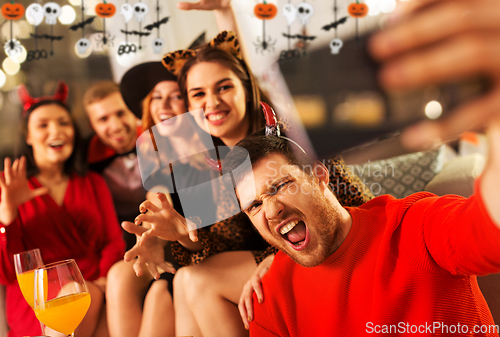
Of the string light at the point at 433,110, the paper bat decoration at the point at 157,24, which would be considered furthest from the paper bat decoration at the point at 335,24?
the paper bat decoration at the point at 157,24

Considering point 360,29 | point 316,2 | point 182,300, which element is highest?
point 316,2

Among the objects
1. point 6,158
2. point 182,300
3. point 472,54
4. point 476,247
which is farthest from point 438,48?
point 6,158

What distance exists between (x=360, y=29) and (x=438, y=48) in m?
0.86

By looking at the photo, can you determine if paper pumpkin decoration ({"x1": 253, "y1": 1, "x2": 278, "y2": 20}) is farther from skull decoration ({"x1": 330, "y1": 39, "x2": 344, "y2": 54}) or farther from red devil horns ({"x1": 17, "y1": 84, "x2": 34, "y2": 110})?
red devil horns ({"x1": 17, "y1": 84, "x2": 34, "y2": 110})

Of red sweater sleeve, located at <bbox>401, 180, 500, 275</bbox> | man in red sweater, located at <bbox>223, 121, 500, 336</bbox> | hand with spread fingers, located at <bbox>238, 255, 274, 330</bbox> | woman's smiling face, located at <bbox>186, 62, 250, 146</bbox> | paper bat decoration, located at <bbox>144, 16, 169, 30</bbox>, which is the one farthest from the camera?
paper bat decoration, located at <bbox>144, 16, 169, 30</bbox>

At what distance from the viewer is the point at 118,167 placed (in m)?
1.34

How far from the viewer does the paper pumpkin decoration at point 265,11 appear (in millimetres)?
1219

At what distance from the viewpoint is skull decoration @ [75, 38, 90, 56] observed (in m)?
1.34

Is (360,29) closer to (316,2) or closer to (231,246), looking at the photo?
(316,2)

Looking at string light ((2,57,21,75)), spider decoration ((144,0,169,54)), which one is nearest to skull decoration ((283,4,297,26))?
spider decoration ((144,0,169,54))

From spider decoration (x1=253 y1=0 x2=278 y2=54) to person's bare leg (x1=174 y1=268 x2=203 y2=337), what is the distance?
33.4 inches

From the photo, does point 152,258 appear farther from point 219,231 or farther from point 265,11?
point 265,11

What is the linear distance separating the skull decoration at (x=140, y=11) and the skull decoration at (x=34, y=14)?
0.40 meters

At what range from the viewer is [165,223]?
3.84ft
